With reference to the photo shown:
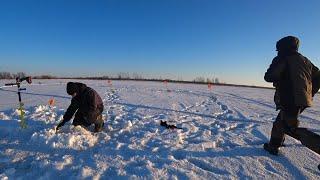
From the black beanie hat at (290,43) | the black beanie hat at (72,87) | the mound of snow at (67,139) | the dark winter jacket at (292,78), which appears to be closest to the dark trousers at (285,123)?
the dark winter jacket at (292,78)

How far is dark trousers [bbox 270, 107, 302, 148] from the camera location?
538 cm

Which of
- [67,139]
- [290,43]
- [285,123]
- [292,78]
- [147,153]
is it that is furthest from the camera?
[67,139]

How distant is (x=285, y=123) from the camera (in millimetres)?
5543

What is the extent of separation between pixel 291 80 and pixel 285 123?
0.75 metres

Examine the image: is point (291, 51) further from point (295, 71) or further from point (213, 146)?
point (213, 146)

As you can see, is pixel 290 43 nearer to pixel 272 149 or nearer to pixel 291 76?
pixel 291 76

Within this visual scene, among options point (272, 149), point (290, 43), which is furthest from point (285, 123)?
point (290, 43)

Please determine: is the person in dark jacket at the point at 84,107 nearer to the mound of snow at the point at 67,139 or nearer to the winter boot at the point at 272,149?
the mound of snow at the point at 67,139

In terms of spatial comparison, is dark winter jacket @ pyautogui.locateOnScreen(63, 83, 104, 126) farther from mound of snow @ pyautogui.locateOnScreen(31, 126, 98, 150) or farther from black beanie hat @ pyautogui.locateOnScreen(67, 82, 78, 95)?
mound of snow @ pyautogui.locateOnScreen(31, 126, 98, 150)

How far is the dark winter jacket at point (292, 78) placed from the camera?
5.25 m

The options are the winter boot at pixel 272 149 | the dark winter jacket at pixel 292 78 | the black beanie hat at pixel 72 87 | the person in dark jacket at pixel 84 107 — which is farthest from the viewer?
the person in dark jacket at pixel 84 107

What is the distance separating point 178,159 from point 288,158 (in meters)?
1.94

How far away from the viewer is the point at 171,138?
7.11 meters

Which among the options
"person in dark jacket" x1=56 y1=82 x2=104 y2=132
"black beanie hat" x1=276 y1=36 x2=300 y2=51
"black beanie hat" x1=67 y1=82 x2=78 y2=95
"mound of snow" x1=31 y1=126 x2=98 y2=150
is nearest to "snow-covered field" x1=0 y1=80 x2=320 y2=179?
"mound of snow" x1=31 y1=126 x2=98 y2=150
